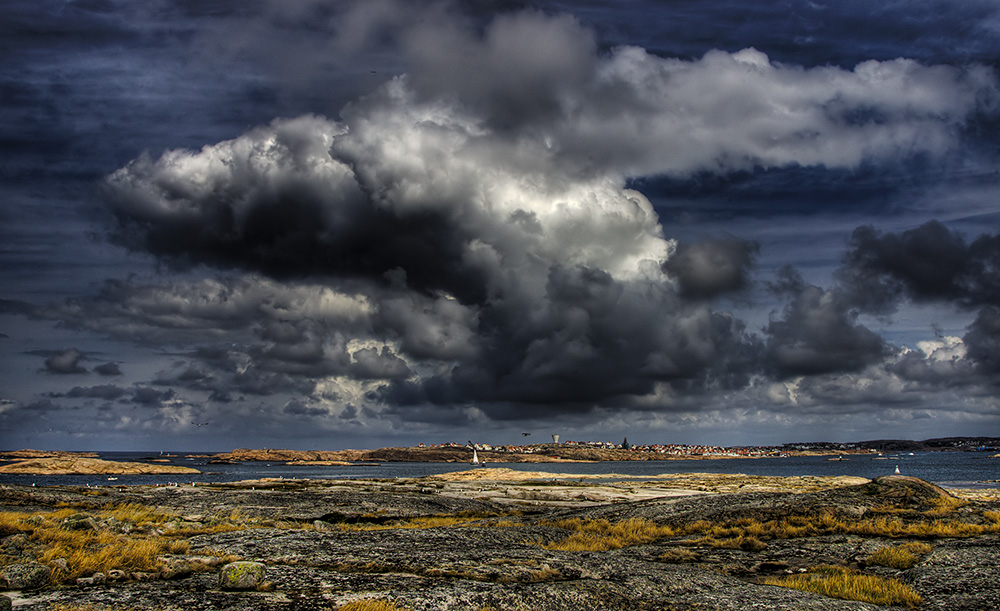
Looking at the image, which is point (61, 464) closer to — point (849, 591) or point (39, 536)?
point (39, 536)

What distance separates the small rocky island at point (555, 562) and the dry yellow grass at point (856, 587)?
46 mm

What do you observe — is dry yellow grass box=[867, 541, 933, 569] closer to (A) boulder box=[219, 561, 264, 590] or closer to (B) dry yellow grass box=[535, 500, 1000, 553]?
(B) dry yellow grass box=[535, 500, 1000, 553]

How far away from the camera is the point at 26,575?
11.4 m

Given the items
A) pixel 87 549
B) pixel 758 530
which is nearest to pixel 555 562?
pixel 87 549

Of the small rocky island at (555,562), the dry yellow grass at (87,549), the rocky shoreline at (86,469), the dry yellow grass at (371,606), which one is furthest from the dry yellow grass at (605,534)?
the rocky shoreline at (86,469)

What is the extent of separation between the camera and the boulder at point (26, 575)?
442 inches

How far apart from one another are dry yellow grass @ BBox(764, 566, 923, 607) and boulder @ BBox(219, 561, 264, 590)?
11.5 m

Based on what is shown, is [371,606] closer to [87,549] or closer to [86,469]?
[87,549]

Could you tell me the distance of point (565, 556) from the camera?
1670 cm

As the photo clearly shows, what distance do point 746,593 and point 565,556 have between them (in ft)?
15.4

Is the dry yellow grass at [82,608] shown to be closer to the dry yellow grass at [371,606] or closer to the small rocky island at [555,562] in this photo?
the small rocky island at [555,562]

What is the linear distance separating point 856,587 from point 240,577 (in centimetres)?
1302

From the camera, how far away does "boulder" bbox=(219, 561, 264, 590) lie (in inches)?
470

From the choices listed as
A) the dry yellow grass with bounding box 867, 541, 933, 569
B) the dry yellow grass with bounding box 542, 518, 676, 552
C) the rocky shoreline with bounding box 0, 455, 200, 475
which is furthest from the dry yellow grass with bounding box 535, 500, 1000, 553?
the rocky shoreline with bounding box 0, 455, 200, 475
